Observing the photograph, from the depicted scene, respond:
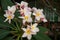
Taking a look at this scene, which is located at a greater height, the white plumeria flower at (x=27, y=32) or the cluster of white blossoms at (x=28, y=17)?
the cluster of white blossoms at (x=28, y=17)

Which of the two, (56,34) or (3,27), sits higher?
(3,27)

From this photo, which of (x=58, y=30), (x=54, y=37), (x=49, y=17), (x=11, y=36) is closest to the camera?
(x=11, y=36)

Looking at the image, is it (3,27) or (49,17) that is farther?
(49,17)

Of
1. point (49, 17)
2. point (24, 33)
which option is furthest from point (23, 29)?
point (49, 17)

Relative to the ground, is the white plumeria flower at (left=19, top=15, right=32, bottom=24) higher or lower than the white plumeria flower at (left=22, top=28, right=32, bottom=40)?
higher

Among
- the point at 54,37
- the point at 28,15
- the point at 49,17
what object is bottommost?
the point at 54,37

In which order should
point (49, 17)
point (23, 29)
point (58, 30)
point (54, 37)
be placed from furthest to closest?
point (49, 17) < point (58, 30) < point (54, 37) < point (23, 29)

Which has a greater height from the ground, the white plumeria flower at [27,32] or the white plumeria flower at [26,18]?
the white plumeria flower at [26,18]

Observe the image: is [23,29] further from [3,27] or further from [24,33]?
[3,27]

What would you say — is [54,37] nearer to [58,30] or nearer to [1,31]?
[58,30]

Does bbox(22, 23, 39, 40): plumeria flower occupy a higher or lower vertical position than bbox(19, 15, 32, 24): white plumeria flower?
lower

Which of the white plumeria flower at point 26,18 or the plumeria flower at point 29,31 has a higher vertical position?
the white plumeria flower at point 26,18
